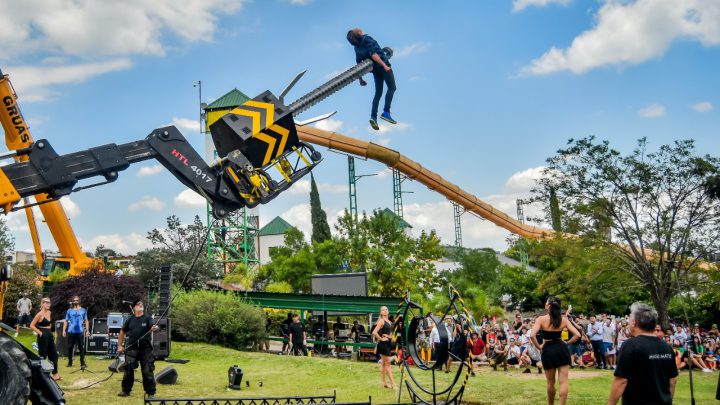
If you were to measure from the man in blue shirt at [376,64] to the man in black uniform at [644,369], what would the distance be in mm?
4979

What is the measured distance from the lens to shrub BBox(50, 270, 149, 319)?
910 inches

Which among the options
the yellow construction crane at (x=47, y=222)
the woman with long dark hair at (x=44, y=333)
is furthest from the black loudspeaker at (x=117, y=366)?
the yellow construction crane at (x=47, y=222)

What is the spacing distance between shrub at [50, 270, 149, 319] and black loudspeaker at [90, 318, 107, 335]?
2121 mm

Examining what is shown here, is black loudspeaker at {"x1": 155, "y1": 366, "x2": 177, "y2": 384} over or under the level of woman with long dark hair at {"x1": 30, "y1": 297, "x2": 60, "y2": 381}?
under

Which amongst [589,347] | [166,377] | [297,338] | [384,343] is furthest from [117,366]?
[589,347]

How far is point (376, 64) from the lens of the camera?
9.87m

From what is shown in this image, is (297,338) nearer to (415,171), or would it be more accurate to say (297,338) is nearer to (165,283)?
(165,283)

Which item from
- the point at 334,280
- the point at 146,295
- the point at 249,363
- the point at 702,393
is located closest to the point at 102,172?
the point at 249,363

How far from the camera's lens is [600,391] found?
1435 cm

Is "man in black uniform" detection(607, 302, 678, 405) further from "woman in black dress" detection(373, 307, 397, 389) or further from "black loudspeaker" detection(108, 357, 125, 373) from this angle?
"black loudspeaker" detection(108, 357, 125, 373)

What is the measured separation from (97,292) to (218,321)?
176 inches

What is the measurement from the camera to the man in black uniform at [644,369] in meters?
5.98

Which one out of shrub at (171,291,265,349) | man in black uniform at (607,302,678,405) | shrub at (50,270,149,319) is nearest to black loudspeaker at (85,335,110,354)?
shrub at (50,270,149,319)

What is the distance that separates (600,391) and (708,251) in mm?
14776
